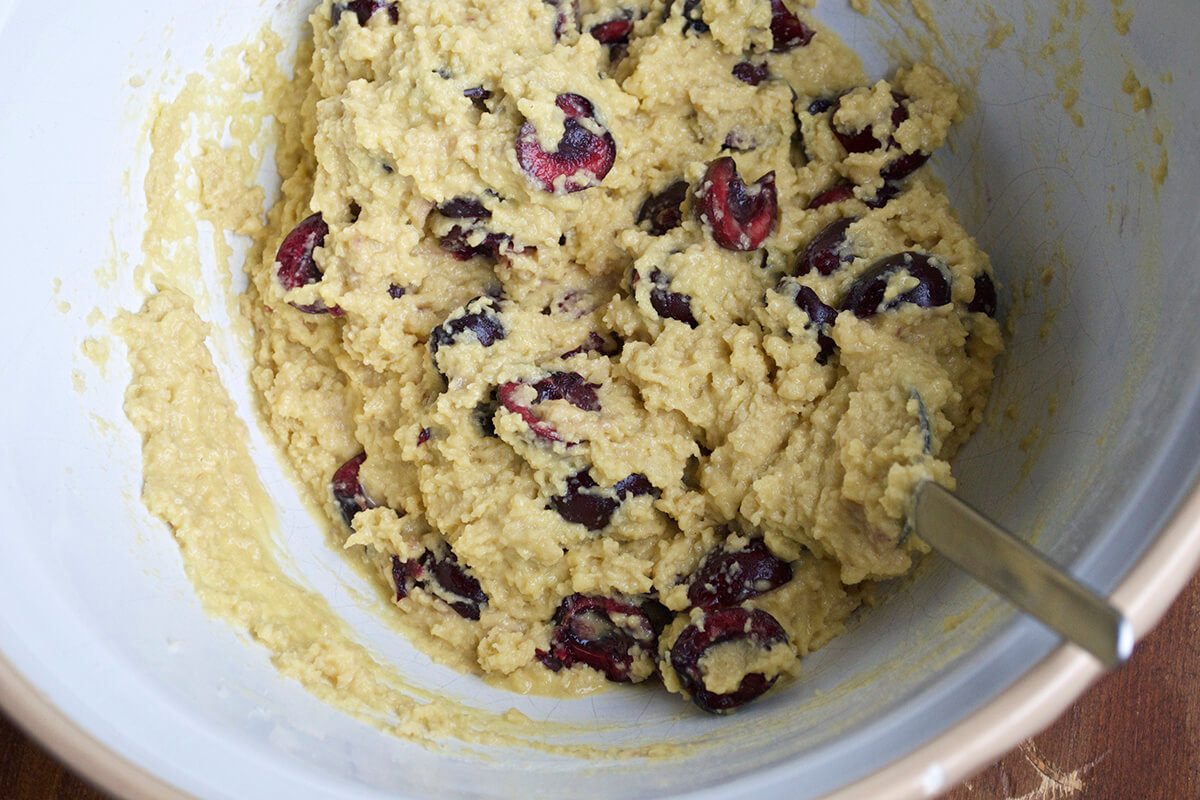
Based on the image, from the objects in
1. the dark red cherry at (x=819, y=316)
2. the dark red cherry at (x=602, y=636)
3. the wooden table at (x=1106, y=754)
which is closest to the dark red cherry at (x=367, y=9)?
the dark red cherry at (x=819, y=316)

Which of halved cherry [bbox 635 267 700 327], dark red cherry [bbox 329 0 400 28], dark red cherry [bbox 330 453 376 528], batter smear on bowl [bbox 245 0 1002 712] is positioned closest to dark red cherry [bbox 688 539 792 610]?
batter smear on bowl [bbox 245 0 1002 712]

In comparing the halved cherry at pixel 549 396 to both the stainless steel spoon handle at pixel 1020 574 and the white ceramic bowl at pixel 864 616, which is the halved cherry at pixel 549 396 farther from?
the stainless steel spoon handle at pixel 1020 574

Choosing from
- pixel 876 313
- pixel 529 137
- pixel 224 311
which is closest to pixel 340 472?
pixel 224 311

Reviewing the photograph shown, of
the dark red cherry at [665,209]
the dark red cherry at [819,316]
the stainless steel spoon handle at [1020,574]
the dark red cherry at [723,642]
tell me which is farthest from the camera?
the dark red cherry at [665,209]

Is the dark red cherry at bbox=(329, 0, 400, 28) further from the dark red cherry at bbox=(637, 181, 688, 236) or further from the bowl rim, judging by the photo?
the bowl rim

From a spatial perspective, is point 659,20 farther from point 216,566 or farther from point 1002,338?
point 216,566

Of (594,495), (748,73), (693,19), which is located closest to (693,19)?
(693,19)
